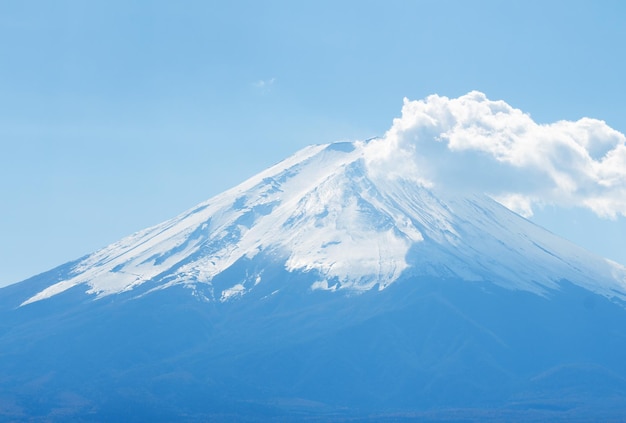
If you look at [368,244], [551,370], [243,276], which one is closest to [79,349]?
[243,276]

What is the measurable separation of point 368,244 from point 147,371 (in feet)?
178

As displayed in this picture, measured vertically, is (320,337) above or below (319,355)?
above

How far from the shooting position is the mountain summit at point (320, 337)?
144 meters

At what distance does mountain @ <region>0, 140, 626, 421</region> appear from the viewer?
144 metres

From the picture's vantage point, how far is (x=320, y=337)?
16362cm

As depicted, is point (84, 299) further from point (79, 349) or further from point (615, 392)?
point (615, 392)

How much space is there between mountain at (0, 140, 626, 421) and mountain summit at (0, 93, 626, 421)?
0.33m

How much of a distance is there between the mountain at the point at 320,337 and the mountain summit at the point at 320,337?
33 centimetres

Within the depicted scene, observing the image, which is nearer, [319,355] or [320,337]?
[319,355]

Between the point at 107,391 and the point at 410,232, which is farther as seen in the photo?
the point at 410,232

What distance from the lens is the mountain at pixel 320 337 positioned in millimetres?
144375

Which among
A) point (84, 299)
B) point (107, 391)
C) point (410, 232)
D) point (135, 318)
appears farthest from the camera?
point (410, 232)

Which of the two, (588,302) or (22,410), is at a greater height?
(22,410)

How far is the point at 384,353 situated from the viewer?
16138cm
